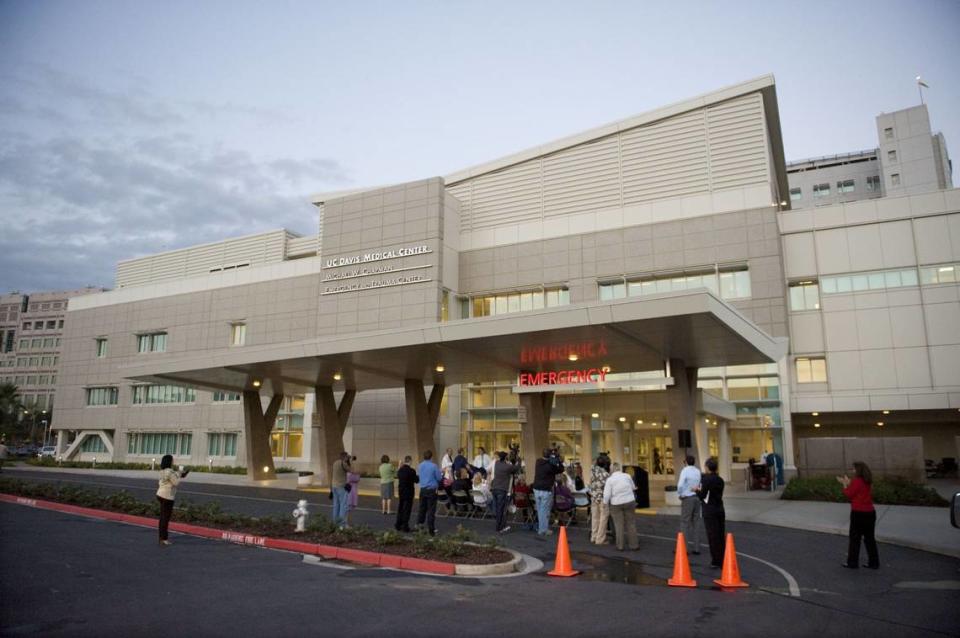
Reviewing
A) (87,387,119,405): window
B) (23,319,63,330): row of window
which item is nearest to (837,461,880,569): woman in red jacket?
(87,387,119,405): window

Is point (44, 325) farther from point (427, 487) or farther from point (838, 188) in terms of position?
point (838, 188)

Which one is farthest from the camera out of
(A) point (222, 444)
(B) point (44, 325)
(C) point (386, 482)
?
(B) point (44, 325)

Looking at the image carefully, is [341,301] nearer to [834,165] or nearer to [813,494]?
[813,494]

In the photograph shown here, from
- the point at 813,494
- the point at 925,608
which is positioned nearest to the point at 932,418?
the point at 813,494

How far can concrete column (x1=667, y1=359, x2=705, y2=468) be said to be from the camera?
20.6 metres

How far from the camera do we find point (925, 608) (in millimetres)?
8148

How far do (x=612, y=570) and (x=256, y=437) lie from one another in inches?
1035

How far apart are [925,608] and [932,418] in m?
32.9

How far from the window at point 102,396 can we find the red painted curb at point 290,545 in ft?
135

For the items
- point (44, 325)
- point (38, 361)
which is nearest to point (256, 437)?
point (38, 361)

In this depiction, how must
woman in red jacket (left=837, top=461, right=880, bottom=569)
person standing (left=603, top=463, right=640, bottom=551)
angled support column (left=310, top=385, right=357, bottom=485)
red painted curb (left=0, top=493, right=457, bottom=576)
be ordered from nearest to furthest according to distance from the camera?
red painted curb (left=0, top=493, right=457, bottom=576), woman in red jacket (left=837, top=461, right=880, bottom=569), person standing (left=603, top=463, right=640, bottom=551), angled support column (left=310, top=385, right=357, bottom=485)

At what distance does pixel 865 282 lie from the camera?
32.8 metres

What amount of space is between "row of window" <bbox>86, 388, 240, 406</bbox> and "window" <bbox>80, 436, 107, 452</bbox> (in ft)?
10.1

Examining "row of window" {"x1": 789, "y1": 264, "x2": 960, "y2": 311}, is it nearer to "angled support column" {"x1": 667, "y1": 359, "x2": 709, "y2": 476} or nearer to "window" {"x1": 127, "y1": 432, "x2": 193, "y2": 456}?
"angled support column" {"x1": 667, "y1": 359, "x2": 709, "y2": 476}
